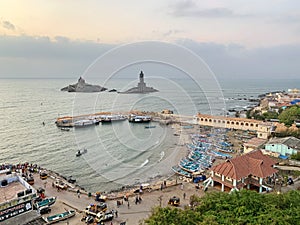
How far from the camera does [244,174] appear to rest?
16844 mm

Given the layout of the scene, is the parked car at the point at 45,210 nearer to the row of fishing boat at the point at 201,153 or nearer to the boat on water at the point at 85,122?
the row of fishing boat at the point at 201,153

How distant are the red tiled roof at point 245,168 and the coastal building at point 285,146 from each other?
258 inches

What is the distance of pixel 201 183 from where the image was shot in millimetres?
19312

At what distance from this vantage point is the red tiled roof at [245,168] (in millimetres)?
16656

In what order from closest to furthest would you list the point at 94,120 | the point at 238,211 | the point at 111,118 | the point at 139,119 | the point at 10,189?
the point at 238,211, the point at 10,189, the point at 94,120, the point at 111,118, the point at 139,119

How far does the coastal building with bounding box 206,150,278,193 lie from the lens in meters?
16.6

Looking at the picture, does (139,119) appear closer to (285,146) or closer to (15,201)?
(285,146)

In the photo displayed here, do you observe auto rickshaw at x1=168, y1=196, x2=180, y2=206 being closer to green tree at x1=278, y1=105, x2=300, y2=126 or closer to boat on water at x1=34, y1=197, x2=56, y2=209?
boat on water at x1=34, y1=197, x2=56, y2=209

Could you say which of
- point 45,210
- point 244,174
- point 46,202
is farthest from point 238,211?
point 46,202

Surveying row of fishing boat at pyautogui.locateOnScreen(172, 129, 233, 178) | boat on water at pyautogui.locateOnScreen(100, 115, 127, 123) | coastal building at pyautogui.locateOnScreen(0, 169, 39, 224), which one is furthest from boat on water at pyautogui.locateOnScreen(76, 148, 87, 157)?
boat on water at pyautogui.locateOnScreen(100, 115, 127, 123)

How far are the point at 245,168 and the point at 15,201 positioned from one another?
1413 centimetres

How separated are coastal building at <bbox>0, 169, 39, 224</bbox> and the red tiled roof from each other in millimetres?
11883

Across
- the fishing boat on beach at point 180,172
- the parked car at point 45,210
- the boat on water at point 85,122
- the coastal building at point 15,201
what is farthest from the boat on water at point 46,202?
the boat on water at point 85,122

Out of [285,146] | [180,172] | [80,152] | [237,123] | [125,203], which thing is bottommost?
[125,203]
